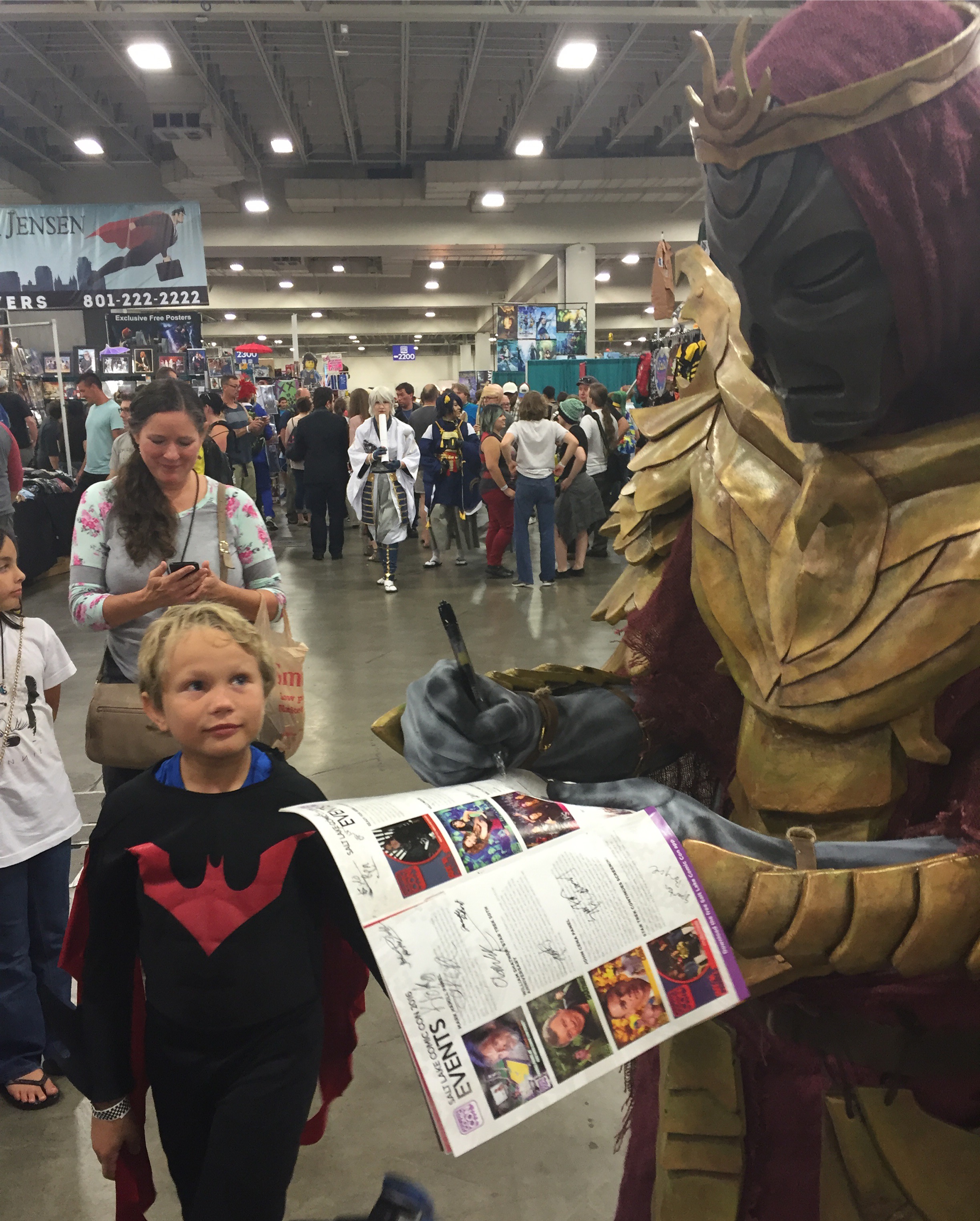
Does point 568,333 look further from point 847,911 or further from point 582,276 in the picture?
point 847,911

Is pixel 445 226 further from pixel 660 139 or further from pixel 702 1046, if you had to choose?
pixel 702 1046

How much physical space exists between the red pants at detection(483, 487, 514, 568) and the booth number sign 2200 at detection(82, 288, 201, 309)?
3718 mm

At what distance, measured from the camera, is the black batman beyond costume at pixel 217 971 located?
1048 millimetres

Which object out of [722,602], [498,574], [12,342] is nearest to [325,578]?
[498,574]

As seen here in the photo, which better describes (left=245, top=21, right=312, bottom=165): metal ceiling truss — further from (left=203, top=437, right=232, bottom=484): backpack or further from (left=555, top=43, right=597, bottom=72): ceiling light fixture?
(left=203, top=437, right=232, bottom=484): backpack

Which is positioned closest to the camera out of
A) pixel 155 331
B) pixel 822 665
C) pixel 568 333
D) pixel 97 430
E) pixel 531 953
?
pixel 531 953

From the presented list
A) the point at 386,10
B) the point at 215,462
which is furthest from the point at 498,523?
the point at 386,10

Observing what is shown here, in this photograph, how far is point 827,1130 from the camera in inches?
33.2

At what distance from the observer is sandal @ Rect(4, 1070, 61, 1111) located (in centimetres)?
187

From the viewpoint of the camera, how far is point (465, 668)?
81 centimetres

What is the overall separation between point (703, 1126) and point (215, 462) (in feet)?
12.9

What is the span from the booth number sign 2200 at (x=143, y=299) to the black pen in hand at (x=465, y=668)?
8335mm
